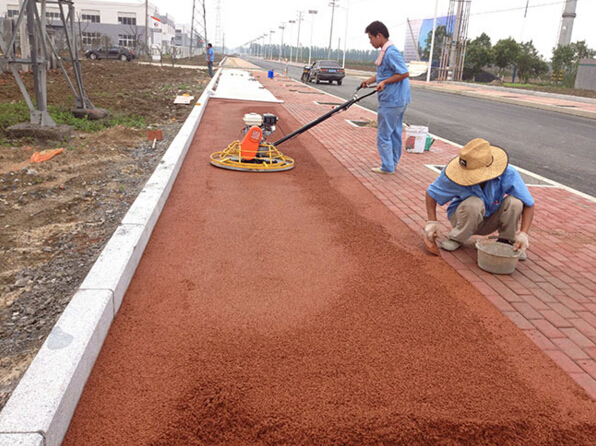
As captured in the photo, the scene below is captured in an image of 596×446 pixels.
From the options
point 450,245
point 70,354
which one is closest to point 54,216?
point 70,354

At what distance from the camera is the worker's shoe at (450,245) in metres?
4.71

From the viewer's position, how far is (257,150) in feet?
24.2

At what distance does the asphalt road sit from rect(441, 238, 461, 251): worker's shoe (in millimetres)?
3838

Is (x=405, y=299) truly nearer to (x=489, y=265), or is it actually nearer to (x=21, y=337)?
(x=489, y=265)

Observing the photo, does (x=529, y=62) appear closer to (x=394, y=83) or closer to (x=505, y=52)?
(x=505, y=52)

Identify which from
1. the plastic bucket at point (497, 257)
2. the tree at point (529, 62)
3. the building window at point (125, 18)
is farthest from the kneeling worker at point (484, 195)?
the building window at point (125, 18)

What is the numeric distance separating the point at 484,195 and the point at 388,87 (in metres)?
3.29

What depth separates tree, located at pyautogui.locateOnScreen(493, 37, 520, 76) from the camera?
46.4m

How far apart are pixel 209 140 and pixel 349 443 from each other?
809 cm

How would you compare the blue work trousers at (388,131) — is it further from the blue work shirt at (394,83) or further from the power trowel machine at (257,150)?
the power trowel machine at (257,150)

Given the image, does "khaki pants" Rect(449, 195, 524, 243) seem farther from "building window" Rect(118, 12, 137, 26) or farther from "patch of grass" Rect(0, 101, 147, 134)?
"building window" Rect(118, 12, 137, 26)

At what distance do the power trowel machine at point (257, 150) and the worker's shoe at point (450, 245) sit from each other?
298 cm

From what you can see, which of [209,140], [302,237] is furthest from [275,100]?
[302,237]

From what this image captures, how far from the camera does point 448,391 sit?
276 cm
